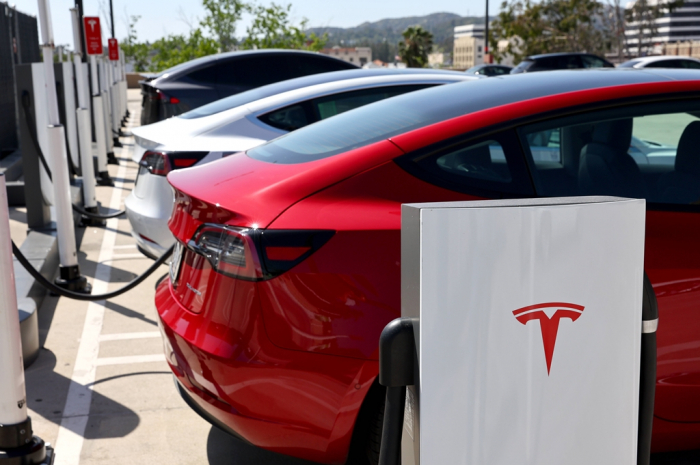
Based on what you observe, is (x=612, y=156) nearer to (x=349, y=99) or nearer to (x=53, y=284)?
(x=349, y=99)

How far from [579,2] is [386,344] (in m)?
55.3

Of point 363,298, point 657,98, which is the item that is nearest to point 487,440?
point 363,298

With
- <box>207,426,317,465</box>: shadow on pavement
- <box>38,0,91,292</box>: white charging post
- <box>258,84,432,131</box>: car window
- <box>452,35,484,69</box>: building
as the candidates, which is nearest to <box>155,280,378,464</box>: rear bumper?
<box>207,426,317,465</box>: shadow on pavement

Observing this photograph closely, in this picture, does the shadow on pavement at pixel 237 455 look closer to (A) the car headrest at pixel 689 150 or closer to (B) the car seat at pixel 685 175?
(B) the car seat at pixel 685 175

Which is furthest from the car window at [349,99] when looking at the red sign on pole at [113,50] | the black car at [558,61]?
the black car at [558,61]

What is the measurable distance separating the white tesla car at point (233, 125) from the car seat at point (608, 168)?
205cm

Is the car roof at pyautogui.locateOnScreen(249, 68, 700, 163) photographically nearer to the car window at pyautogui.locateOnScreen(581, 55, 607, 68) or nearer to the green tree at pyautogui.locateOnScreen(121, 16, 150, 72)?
the car window at pyautogui.locateOnScreen(581, 55, 607, 68)

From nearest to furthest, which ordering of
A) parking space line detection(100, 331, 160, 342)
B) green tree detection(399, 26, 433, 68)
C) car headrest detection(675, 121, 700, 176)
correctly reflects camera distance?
car headrest detection(675, 121, 700, 176) → parking space line detection(100, 331, 160, 342) → green tree detection(399, 26, 433, 68)

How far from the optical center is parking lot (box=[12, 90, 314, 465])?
3281 mm

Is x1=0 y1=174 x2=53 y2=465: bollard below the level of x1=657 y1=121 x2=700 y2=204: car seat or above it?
below

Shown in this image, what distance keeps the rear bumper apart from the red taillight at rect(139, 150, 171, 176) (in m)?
2.50

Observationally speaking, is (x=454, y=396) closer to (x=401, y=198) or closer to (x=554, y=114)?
(x=401, y=198)

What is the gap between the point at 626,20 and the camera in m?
50.0

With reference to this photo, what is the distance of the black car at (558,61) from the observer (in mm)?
23905
